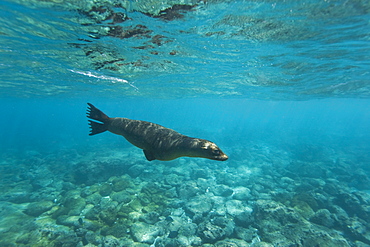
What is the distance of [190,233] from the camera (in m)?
8.60

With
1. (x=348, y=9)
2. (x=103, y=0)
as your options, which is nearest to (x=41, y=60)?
(x=103, y=0)

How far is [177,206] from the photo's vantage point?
36.9ft

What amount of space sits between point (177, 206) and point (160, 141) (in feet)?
30.6

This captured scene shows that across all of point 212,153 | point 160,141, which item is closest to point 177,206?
point 160,141

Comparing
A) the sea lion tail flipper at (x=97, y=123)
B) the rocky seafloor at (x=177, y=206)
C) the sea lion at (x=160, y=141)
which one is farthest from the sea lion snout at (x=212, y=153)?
the rocky seafloor at (x=177, y=206)

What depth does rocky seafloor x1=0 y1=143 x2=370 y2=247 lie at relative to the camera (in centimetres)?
806

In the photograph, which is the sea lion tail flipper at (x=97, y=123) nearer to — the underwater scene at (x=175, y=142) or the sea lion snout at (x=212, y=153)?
the underwater scene at (x=175, y=142)

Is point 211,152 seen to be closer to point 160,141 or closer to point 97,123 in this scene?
point 160,141

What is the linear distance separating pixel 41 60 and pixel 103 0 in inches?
428

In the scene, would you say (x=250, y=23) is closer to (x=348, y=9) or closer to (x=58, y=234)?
(x=348, y=9)

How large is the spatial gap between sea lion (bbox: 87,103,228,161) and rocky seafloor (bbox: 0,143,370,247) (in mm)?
5822

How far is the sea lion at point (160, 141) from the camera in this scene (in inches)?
107

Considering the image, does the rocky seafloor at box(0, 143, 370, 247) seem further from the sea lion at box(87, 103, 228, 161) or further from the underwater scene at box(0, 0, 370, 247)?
the sea lion at box(87, 103, 228, 161)

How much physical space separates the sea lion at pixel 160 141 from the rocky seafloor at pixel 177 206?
5.82 metres
